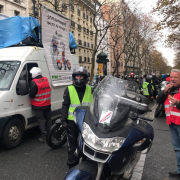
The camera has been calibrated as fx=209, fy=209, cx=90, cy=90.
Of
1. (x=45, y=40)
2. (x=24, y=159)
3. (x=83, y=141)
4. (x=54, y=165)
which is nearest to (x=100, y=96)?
(x=83, y=141)

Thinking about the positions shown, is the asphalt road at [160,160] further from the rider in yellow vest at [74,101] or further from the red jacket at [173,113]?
the rider in yellow vest at [74,101]

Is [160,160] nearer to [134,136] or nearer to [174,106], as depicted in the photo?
[174,106]

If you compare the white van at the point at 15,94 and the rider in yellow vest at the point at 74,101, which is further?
the white van at the point at 15,94

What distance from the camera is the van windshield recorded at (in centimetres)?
451

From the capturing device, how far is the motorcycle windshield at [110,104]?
2.35m

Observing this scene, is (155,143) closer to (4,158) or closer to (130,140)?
(130,140)

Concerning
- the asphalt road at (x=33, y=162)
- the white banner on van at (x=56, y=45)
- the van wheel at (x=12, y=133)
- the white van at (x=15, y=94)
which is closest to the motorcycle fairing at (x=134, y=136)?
the asphalt road at (x=33, y=162)

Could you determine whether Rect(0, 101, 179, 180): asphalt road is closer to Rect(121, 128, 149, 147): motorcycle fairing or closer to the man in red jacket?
the man in red jacket

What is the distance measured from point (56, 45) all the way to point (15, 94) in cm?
213

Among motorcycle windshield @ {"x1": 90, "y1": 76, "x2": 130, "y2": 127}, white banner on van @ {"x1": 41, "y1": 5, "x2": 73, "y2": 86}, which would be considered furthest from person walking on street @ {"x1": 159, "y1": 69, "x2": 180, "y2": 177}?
white banner on van @ {"x1": 41, "y1": 5, "x2": 73, "y2": 86}

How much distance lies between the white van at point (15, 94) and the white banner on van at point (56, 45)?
0.43 metres

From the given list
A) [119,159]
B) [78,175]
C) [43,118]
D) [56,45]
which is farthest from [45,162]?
[56,45]

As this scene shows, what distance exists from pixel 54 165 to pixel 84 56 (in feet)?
132

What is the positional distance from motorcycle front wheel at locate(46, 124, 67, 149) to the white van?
2.67 feet
